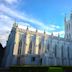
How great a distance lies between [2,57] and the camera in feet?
166

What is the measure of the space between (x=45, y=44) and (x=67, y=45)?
37.3 feet

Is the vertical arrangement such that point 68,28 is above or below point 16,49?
above

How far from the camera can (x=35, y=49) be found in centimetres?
4834

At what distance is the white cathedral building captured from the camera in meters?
43.7

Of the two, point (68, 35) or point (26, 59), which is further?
point (68, 35)

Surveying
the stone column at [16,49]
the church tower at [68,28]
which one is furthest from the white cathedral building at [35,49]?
the church tower at [68,28]

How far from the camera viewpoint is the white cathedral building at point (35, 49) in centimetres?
4372

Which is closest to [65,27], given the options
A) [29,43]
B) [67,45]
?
[67,45]

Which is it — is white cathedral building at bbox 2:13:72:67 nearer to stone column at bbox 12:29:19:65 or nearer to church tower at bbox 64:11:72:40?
stone column at bbox 12:29:19:65

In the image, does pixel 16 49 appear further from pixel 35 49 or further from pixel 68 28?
pixel 68 28

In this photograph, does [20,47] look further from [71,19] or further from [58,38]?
[71,19]

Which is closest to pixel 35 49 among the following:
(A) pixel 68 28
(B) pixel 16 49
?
(B) pixel 16 49

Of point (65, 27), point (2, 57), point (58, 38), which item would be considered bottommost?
point (2, 57)

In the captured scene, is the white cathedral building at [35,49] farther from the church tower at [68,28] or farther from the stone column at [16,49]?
the church tower at [68,28]
